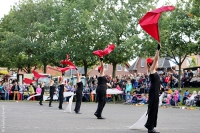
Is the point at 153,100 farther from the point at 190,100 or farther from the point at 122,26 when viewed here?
the point at 122,26

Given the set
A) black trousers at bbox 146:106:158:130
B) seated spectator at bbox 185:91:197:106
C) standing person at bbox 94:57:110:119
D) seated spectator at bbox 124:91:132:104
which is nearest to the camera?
black trousers at bbox 146:106:158:130

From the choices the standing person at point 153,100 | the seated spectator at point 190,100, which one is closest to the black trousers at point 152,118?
the standing person at point 153,100

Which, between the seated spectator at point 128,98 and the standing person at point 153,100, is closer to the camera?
the standing person at point 153,100

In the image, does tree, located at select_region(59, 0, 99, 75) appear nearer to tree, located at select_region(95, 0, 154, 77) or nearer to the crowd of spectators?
tree, located at select_region(95, 0, 154, 77)

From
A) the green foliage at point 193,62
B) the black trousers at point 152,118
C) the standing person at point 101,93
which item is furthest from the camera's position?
the green foliage at point 193,62

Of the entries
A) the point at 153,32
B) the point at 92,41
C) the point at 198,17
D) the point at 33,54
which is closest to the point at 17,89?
the point at 92,41

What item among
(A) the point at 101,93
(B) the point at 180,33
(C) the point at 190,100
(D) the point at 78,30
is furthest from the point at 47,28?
(A) the point at 101,93

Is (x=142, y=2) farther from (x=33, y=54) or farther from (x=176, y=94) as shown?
(x=176, y=94)

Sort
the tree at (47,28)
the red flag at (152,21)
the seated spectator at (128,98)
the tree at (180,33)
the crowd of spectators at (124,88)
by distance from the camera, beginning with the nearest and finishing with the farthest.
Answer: the red flag at (152,21), the seated spectator at (128,98), the crowd of spectators at (124,88), the tree at (180,33), the tree at (47,28)

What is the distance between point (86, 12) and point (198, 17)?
1381cm

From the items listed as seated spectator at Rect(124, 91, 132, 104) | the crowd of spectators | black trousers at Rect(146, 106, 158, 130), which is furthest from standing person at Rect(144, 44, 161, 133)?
seated spectator at Rect(124, 91, 132, 104)

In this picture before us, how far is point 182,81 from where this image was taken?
3884 centimetres

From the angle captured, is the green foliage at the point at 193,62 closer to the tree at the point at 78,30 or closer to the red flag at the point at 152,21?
the tree at the point at 78,30

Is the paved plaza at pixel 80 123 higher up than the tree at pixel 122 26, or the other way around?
the tree at pixel 122 26
